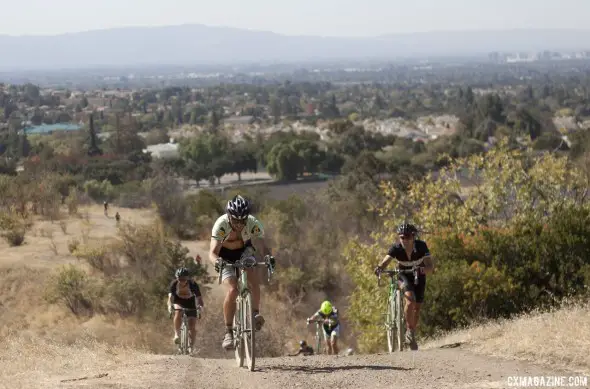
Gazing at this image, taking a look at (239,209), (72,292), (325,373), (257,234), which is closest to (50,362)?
(257,234)

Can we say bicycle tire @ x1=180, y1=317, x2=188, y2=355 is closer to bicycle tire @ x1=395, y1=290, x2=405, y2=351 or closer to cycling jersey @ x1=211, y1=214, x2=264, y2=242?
bicycle tire @ x1=395, y1=290, x2=405, y2=351

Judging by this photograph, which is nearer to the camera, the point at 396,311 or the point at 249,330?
the point at 249,330

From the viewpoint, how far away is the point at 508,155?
19000mm

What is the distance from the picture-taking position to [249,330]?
770 cm

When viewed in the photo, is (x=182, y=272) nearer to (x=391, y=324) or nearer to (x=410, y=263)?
(x=391, y=324)

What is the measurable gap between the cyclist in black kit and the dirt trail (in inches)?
23.1

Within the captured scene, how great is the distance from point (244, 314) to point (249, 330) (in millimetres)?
172

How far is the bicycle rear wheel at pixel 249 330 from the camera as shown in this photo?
7645mm

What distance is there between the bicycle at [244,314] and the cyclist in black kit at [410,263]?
2.01 metres

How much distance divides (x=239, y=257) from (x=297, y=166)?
5818 centimetres

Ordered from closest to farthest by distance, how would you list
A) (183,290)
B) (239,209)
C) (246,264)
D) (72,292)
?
(239,209), (246,264), (183,290), (72,292)

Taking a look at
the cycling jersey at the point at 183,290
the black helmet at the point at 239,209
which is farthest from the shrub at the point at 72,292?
the black helmet at the point at 239,209

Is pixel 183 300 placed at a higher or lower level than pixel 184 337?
higher

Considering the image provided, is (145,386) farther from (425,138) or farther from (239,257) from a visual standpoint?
(425,138)
